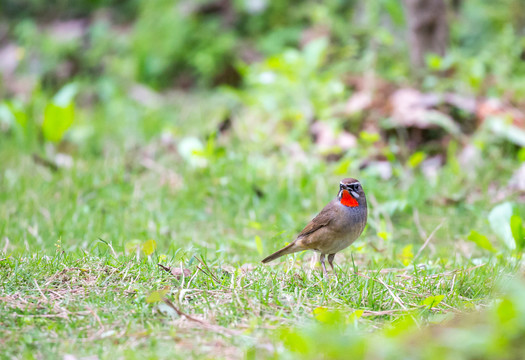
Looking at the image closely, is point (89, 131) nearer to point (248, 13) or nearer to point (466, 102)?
point (248, 13)

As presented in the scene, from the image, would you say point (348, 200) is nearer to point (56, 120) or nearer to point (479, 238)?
point (479, 238)

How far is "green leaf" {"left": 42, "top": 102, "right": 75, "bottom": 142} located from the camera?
7.81 m

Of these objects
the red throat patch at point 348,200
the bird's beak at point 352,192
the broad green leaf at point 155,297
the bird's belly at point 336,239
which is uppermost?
the bird's beak at point 352,192

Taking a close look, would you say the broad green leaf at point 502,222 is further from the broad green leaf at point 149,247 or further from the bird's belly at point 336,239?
the broad green leaf at point 149,247

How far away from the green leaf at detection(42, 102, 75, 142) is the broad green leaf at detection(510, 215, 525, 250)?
561 centimetres

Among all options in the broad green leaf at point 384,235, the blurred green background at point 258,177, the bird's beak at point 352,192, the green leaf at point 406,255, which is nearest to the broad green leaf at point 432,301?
the blurred green background at point 258,177

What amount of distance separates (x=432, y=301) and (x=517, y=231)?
1.41m

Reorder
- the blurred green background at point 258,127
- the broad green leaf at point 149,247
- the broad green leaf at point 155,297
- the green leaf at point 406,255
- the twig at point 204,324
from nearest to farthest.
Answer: the twig at point 204,324, the broad green leaf at point 155,297, the broad green leaf at point 149,247, the green leaf at point 406,255, the blurred green background at point 258,127

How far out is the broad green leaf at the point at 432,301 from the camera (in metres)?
3.50

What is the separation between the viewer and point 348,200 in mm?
4598

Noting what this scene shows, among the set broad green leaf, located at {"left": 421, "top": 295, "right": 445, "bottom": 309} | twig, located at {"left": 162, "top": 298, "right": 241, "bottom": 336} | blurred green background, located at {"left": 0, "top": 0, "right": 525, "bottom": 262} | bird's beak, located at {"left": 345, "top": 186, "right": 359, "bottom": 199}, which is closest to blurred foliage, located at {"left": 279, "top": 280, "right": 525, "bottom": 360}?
twig, located at {"left": 162, "top": 298, "right": 241, "bottom": 336}

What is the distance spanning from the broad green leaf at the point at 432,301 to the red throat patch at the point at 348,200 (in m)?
1.19

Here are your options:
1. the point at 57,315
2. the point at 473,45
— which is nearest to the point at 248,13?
the point at 473,45

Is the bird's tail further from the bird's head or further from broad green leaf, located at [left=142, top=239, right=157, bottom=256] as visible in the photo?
broad green leaf, located at [left=142, top=239, right=157, bottom=256]
